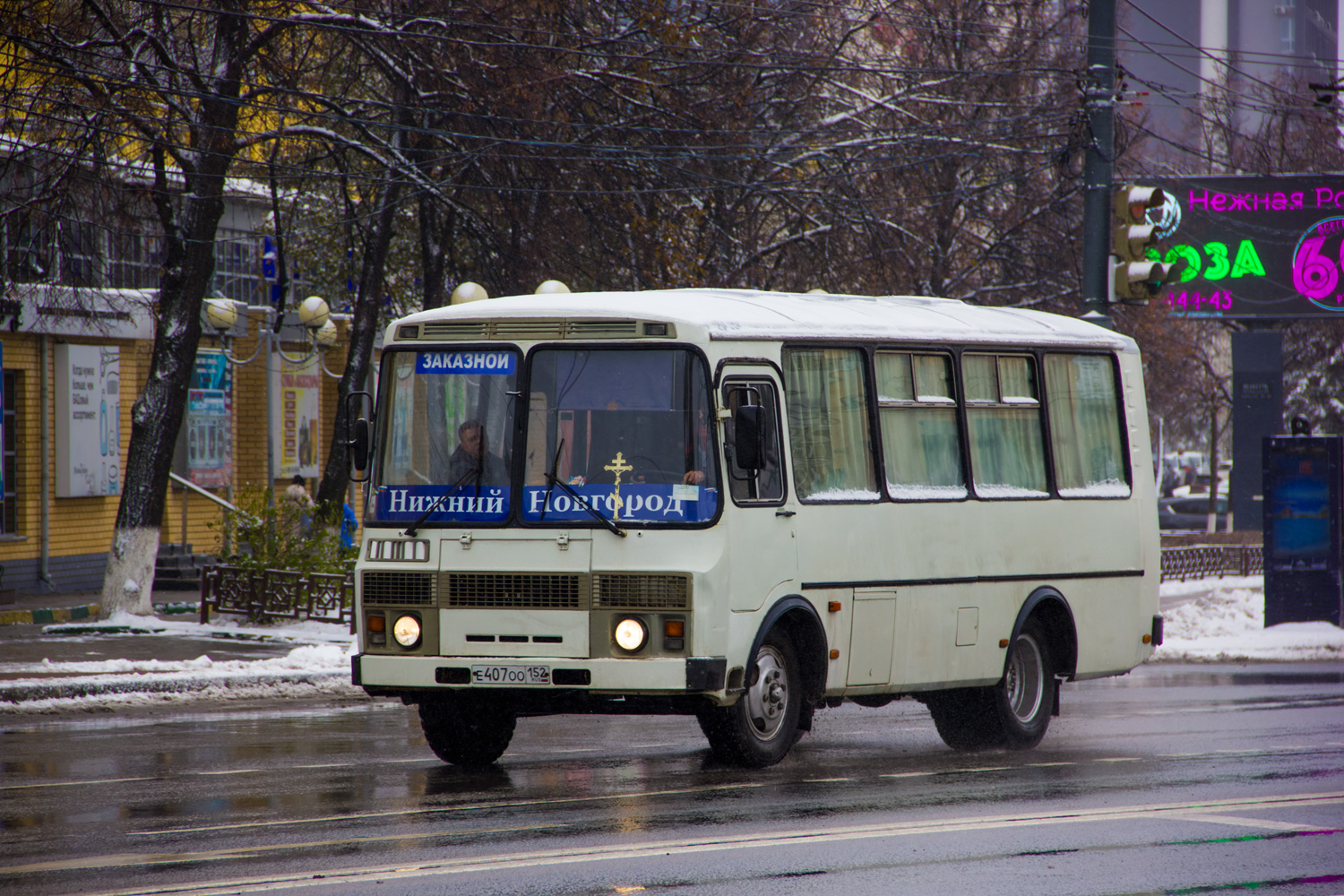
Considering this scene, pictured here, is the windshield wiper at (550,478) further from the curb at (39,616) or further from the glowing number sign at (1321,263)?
the glowing number sign at (1321,263)

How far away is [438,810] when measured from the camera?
8.80 m

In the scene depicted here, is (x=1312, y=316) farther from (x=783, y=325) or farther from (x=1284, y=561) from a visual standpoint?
(x=783, y=325)

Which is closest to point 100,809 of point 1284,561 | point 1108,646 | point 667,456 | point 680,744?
point 667,456

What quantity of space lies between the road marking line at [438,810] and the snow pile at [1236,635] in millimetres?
11632

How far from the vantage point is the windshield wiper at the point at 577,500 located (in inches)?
381

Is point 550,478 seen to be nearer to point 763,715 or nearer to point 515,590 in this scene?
point 515,590

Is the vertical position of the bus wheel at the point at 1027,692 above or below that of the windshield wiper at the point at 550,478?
below

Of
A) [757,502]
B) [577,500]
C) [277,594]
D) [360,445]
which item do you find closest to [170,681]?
[277,594]

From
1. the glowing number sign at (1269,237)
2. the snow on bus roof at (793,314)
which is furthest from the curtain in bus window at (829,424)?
the glowing number sign at (1269,237)

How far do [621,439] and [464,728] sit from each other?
207cm

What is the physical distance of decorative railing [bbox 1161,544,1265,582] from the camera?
30.1 meters

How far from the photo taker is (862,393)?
1112cm

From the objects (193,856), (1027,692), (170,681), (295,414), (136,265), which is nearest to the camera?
(193,856)

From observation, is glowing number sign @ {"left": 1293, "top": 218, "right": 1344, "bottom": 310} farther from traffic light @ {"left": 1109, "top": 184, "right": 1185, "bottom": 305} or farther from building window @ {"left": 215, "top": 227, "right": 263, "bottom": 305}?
building window @ {"left": 215, "top": 227, "right": 263, "bottom": 305}
